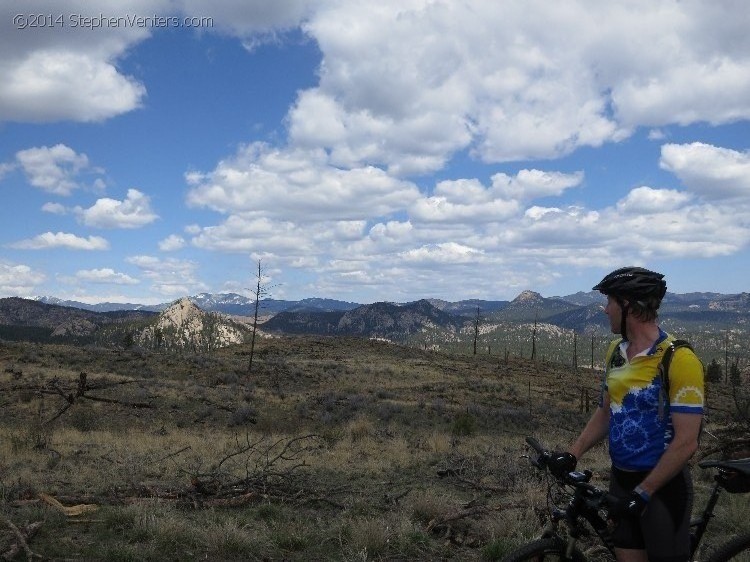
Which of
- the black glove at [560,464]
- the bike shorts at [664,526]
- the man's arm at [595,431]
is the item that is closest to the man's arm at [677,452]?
the bike shorts at [664,526]

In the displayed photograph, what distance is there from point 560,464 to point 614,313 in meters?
1.02

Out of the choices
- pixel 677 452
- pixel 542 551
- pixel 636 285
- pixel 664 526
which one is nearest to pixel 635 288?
pixel 636 285

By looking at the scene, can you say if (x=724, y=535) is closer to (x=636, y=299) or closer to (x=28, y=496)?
(x=636, y=299)

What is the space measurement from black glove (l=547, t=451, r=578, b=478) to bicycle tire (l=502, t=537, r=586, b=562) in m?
0.45

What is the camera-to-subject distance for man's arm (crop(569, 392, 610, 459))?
371cm

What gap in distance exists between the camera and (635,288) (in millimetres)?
3404

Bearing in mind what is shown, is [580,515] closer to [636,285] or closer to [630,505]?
[630,505]

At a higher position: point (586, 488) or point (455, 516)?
point (586, 488)

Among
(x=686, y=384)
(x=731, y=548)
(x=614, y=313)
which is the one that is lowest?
(x=731, y=548)

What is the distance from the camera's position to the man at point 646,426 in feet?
10.1

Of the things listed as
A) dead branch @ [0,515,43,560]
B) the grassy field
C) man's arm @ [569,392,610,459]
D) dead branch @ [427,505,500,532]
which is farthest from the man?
dead branch @ [0,515,43,560]

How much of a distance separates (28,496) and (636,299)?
28.8 feet

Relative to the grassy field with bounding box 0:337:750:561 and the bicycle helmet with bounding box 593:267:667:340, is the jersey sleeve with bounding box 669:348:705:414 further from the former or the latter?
the grassy field with bounding box 0:337:750:561

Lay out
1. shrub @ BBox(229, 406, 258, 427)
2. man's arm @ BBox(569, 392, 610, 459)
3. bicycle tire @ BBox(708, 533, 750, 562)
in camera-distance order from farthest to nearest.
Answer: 1. shrub @ BBox(229, 406, 258, 427)
2. bicycle tire @ BBox(708, 533, 750, 562)
3. man's arm @ BBox(569, 392, 610, 459)
